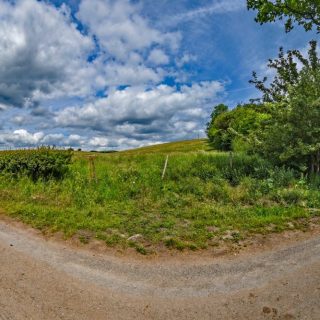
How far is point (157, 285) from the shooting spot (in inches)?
241

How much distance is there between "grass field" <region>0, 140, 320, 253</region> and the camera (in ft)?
28.6

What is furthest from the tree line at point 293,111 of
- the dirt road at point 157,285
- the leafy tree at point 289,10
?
the dirt road at point 157,285

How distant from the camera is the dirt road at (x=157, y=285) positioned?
5219 millimetres

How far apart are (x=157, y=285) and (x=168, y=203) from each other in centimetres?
588

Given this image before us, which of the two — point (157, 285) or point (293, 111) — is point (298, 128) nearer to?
point (293, 111)

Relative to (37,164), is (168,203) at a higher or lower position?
lower

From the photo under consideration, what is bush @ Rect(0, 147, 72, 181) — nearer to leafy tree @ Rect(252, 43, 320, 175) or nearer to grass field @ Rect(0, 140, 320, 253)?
grass field @ Rect(0, 140, 320, 253)

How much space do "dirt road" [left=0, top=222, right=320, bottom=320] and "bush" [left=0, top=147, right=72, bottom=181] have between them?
906 cm

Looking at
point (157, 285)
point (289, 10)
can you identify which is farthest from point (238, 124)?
point (157, 285)

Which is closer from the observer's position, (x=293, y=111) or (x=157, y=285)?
(x=157, y=285)

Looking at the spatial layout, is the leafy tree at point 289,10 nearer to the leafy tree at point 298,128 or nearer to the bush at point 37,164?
the leafy tree at point 298,128

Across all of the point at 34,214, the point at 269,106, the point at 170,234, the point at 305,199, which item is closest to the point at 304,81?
the point at 269,106

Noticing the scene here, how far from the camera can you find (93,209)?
1083 centimetres

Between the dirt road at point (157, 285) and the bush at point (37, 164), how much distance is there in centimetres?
906
